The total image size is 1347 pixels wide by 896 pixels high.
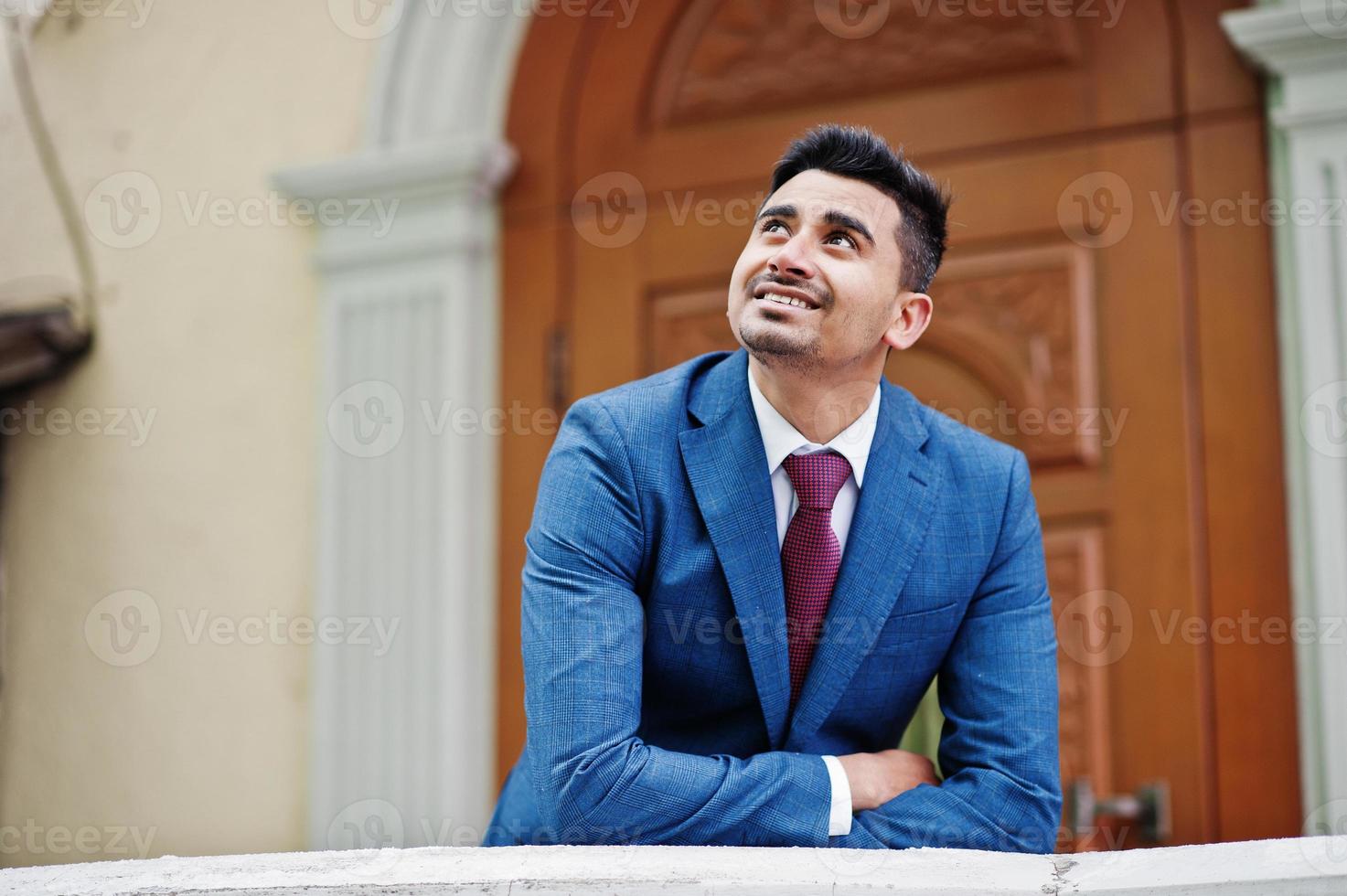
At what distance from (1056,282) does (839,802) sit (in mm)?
1673

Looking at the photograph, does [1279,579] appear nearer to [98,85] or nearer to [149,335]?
[149,335]

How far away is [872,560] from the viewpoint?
1.96m

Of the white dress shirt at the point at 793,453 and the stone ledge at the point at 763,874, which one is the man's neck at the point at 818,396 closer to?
the white dress shirt at the point at 793,453

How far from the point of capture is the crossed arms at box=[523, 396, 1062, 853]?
1.75 meters

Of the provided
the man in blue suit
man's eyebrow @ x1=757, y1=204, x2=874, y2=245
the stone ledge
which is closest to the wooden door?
→ the man in blue suit

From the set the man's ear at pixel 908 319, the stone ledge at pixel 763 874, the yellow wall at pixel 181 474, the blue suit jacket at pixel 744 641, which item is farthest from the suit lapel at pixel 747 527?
the yellow wall at pixel 181 474

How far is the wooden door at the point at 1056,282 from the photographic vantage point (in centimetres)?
297

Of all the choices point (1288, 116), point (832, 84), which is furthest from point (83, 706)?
point (1288, 116)

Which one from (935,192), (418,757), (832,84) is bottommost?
(418,757)

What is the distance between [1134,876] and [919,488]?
2.40 ft

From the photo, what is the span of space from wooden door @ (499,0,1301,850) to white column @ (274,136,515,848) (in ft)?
0.27

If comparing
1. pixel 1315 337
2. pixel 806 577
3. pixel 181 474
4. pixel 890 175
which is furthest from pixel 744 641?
pixel 181 474

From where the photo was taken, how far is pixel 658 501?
6.35 ft

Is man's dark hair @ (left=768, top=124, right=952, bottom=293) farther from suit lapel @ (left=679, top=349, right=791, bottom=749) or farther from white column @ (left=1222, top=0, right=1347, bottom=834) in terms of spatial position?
white column @ (left=1222, top=0, right=1347, bottom=834)
